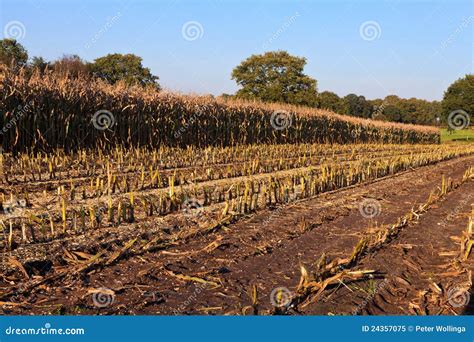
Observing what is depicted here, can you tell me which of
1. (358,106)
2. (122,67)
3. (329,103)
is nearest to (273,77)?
(329,103)

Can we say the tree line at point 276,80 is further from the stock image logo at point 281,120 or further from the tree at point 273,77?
the stock image logo at point 281,120

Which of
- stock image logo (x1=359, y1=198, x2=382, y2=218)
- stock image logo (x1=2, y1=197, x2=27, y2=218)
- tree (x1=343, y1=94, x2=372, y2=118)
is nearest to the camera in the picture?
stock image logo (x1=2, y1=197, x2=27, y2=218)

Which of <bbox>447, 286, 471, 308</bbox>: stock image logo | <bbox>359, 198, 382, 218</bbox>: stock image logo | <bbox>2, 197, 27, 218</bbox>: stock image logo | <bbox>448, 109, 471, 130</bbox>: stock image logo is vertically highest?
<bbox>448, 109, 471, 130</bbox>: stock image logo

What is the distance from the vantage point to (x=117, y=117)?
1533 cm

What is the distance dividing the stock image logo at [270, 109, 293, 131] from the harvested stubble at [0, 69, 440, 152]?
0.22m

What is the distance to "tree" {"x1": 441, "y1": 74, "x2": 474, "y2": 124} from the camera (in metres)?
60.2

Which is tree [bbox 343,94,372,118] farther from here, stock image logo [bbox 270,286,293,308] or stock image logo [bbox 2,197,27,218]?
stock image logo [bbox 270,286,293,308]

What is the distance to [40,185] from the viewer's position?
27.5 feet

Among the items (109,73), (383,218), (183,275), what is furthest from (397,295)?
(109,73)

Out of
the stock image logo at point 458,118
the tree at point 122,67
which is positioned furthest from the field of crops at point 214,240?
the stock image logo at point 458,118

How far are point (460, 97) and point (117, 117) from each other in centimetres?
5748

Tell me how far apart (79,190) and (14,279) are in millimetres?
4096

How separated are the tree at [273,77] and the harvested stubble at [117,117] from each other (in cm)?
4009

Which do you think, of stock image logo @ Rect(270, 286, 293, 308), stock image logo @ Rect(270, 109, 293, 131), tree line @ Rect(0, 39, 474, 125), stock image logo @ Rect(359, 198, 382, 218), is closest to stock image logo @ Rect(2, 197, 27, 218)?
stock image logo @ Rect(270, 286, 293, 308)
